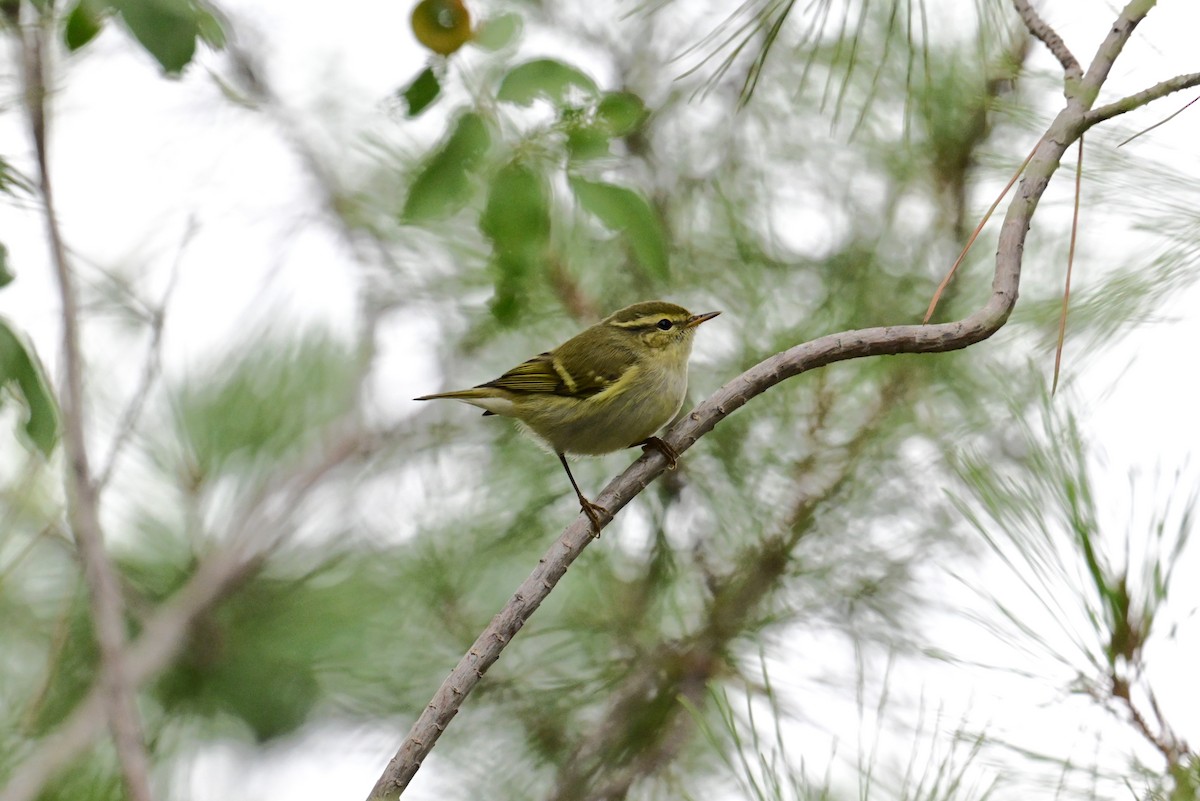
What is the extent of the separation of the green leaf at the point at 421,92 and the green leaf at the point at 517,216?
0.12 meters

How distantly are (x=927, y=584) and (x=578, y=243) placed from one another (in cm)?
108

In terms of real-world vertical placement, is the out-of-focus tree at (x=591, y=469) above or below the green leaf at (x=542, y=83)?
below

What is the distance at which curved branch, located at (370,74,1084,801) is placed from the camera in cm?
109

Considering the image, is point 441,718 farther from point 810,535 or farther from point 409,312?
point 409,312

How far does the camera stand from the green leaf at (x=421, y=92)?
1.33 m

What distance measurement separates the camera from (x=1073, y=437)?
1.32 m

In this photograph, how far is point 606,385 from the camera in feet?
6.99

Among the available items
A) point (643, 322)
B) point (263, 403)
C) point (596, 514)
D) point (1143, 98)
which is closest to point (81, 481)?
point (596, 514)

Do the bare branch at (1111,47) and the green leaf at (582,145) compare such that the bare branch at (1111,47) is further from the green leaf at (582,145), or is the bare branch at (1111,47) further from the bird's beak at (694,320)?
the bird's beak at (694,320)

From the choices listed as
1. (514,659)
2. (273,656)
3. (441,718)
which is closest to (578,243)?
(514,659)

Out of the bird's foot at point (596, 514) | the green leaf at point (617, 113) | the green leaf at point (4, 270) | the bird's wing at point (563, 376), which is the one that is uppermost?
the green leaf at point (617, 113)

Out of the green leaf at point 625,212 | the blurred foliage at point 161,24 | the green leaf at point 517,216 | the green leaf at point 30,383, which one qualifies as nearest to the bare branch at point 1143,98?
the green leaf at point 625,212

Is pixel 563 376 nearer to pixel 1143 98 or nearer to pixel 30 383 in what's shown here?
pixel 30 383

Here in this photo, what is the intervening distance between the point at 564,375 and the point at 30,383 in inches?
45.1
